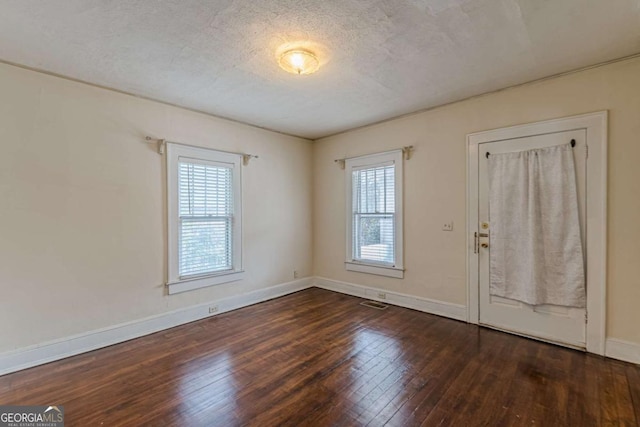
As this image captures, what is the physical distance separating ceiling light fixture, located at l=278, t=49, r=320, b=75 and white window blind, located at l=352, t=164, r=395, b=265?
2.24 m

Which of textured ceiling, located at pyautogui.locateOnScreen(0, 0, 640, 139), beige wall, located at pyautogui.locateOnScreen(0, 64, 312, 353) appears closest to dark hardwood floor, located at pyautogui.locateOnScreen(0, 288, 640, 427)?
beige wall, located at pyautogui.locateOnScreen(0, 64, 312, 353)

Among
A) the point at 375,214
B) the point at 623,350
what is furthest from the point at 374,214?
the point at 623,350

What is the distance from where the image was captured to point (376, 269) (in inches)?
Answer: 180

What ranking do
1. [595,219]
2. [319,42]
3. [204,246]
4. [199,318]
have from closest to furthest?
[319,42] < [595,219] < [199,318] < [204,246]

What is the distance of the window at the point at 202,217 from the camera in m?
3.66

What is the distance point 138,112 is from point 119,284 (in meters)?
1.93

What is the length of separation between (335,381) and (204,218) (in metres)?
2.60

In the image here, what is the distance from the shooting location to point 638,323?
263cm

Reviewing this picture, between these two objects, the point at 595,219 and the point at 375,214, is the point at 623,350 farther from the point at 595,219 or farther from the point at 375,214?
the point at 375,214

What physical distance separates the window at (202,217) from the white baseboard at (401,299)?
5.42 ft

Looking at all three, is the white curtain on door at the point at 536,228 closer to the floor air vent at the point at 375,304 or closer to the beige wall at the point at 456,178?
the beige wall at the point at 456,178

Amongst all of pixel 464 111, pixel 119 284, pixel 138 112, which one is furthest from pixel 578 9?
pixel 119 284

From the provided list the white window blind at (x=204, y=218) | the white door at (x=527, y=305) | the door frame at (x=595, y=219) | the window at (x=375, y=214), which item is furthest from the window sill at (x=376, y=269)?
the door frame at (x=595, y=219)

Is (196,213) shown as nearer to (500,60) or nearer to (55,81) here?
(55,81)
